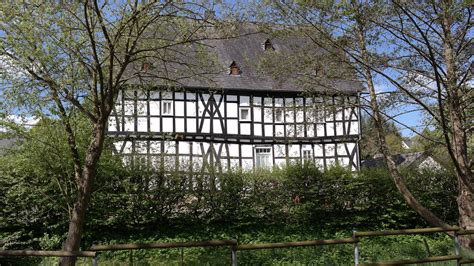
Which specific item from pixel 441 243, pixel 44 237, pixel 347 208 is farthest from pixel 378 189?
pixel 44 237

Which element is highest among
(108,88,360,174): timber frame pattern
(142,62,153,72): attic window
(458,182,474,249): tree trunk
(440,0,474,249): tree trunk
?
(108,88,360,174): timber frame pattern

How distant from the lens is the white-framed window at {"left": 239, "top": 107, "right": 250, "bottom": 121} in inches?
862

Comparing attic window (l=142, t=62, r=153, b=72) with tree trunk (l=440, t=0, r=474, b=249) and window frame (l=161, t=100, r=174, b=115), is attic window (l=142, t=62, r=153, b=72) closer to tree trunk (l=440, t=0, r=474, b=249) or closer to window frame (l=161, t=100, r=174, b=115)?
tree trunk (l=440, t=0, r=474, b=249)

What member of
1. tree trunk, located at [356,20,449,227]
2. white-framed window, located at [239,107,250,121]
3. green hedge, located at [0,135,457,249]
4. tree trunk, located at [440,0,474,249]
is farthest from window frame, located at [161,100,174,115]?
tree trunk, located at [440,0,474,249]

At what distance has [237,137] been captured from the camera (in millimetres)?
21594

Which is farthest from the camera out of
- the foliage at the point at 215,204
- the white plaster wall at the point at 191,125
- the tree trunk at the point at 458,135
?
the white plaster wall at the point at 191,125

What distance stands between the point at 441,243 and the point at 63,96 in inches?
373

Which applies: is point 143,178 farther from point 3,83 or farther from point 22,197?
point 3,83

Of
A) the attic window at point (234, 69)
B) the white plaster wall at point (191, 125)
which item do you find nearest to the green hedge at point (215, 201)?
the white plaster wall at point (191, 125)

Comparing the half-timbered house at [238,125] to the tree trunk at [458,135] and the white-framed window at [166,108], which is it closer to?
the white-framed window at [166,108]

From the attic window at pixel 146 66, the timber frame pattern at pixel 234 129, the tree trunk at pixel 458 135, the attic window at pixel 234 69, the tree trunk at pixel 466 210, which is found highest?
the attic window at pixel 234 69

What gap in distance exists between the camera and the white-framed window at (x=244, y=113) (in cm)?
2191

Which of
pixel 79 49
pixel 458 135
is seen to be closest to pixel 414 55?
pixel 458 135

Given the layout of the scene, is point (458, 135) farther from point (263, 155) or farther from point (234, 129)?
point (263, 155)
